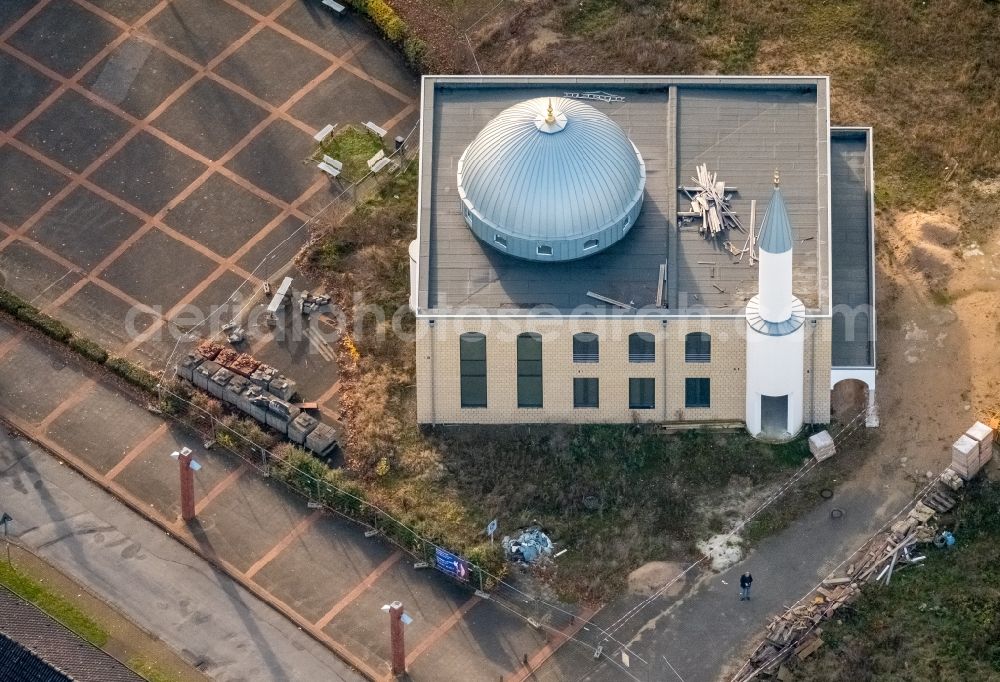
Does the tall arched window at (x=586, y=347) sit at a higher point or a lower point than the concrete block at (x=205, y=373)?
higher

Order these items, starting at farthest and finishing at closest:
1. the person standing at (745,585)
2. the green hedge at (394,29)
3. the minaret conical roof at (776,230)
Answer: the green hedge at (394,29)
the person standing at (745,585)
the minaret conical roof at (776,230)

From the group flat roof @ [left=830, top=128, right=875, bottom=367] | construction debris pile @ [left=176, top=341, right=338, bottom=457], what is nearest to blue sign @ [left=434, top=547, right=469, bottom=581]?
construction debris pile @ [left=176, top=341, right=338, bottom=457]

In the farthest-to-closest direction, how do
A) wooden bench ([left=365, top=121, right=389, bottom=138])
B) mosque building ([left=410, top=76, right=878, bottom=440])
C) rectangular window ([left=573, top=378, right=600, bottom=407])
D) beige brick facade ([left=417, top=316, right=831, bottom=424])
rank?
wooden bench ([left=365, top=121, right=389, bottom=138]) → rectangular window ([left=573, top=378, right=600, bottom=407]) → beige brick facade ([left=417, top=316, right=831, bottom=424]) → mosque building ([left=410, top=76, right=878, bottom=440])

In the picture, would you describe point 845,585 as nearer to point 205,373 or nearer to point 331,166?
point 205,373

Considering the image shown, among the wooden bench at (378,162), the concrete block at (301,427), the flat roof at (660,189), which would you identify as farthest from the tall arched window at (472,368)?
the wooden bench at (378,162)

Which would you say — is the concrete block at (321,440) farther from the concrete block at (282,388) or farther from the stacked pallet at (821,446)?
the stacked pallet at (821,446)

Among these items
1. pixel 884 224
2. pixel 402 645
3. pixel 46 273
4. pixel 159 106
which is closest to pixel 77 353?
pixel 46 273

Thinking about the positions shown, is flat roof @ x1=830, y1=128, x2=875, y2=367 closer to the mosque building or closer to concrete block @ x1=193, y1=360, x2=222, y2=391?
the mosque building
